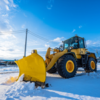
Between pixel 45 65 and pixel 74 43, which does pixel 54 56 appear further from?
pixel 74 43

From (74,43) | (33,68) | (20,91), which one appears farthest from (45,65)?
(74,43)

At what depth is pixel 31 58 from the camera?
2.65 metres

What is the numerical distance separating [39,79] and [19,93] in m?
0.77

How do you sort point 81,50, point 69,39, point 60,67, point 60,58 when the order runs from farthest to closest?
point 69,39, point 81,50, point 60,58, point 60,67

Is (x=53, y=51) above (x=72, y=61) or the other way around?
above

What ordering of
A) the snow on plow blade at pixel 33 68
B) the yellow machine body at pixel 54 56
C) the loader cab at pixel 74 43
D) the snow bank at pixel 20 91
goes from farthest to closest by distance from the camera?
the loader cab at pixel 74 43 → the yellow machine body at pixel 54 56 → the snow on plow blade at pixel 33 68 → the snow bank at pixel 20 91

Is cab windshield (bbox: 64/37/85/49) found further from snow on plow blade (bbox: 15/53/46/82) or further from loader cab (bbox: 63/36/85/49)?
snow on plow blade (bbox: 15/53/46/82)

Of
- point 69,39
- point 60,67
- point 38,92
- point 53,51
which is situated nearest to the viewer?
point 38,92

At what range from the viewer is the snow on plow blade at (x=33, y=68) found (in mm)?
2413

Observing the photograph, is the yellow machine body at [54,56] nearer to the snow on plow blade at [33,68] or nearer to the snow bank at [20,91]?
the snow on plow blade at [33,68]

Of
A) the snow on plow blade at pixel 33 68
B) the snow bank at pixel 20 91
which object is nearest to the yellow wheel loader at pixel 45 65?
the snow on plow blade at pixel 33 68

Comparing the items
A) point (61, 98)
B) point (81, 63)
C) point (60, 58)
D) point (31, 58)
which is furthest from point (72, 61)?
point (61, 98)

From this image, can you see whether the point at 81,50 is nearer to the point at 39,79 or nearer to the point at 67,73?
the point at 67,73

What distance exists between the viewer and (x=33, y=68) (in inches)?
101
